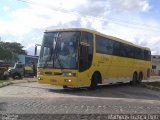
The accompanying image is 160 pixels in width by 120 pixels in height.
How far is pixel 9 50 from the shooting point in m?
122

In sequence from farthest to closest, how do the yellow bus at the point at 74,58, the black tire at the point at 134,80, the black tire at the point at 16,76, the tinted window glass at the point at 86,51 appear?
the black tire at the point at 16,76, the black tire at the point at 134,80, the tinted window glass at the point at 86,51, the yellow bus at the point at 74,58

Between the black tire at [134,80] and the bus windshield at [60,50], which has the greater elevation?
the bus windshield at [60,50]

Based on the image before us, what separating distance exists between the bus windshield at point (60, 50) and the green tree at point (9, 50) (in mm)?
87997

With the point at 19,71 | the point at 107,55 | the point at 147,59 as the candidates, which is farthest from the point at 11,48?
the point at 107,55

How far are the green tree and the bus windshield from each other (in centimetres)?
8800

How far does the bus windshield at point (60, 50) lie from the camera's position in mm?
21984

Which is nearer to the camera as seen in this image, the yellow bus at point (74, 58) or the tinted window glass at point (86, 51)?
the yellow bus at point (74, 58)

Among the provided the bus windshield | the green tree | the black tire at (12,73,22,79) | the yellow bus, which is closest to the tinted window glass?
the yellow bus

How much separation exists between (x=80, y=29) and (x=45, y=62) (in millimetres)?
2694

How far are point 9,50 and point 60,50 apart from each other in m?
101

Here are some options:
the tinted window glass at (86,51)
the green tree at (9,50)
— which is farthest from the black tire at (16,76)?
the green tree at (9,50)

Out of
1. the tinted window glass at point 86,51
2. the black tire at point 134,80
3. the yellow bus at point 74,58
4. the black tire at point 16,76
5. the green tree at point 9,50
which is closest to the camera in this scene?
the yellow bus at point 74,58

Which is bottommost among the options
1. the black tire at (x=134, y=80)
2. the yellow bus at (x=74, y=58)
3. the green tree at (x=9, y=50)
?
the black tire at (x=134, y=80)

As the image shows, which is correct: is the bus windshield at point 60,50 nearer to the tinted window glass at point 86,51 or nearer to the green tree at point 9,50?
the tinted window glass at point 86,51
